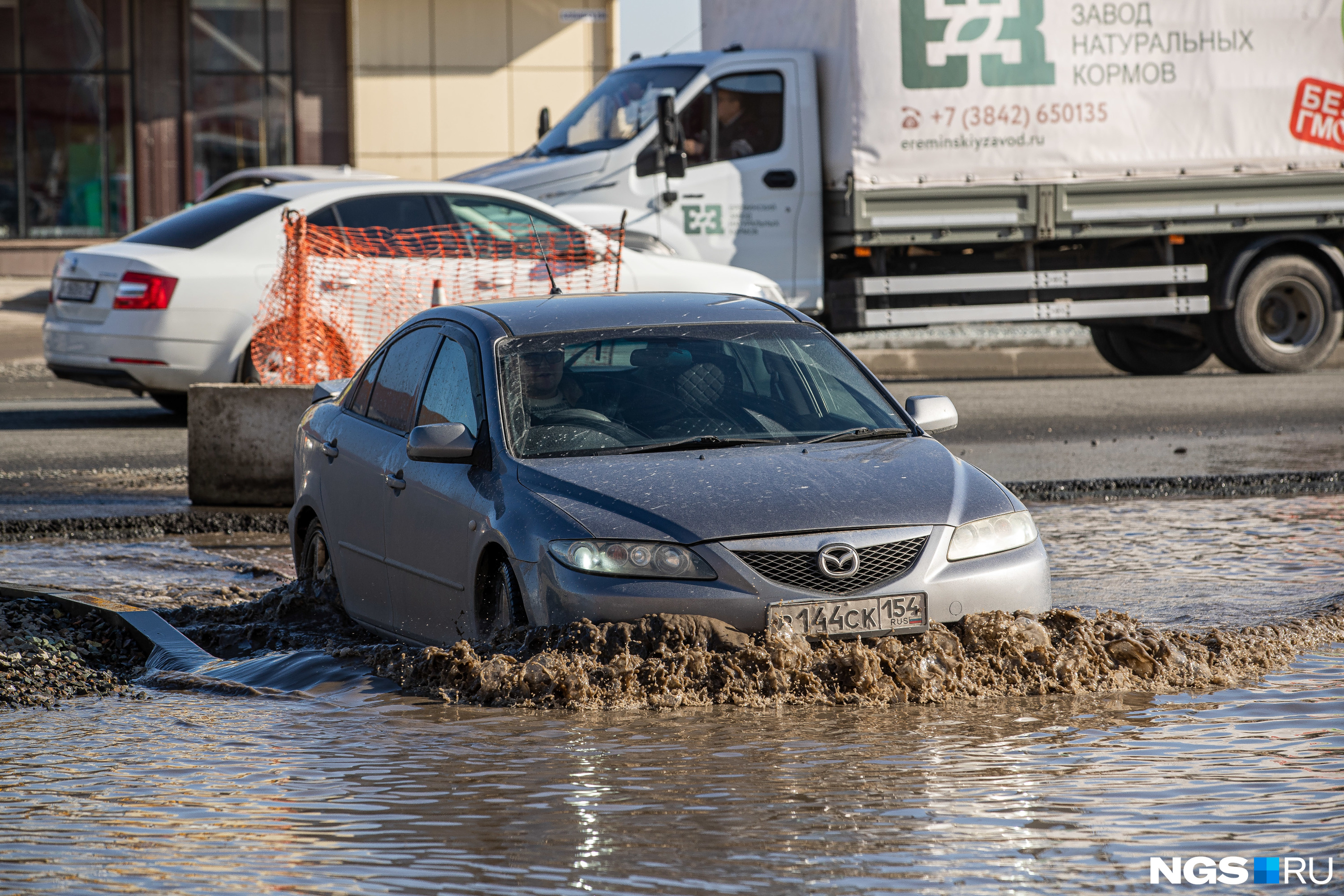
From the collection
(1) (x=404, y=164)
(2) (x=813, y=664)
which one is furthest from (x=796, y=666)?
(1) (x=404, y=164)

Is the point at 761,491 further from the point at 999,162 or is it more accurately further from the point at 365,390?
the point at 999,162

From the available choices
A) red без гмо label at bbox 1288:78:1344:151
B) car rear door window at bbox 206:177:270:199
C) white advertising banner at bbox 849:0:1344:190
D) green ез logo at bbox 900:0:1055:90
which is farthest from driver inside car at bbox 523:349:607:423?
car rear door window at bbox 206:177:270:199

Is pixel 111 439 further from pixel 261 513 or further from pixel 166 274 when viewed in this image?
pixel 261 513

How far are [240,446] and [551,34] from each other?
19.3 meters

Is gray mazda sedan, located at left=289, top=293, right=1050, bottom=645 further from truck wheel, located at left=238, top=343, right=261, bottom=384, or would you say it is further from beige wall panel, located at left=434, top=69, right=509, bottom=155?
beige wall panel, located at left=434, top=69, right=509, bottom=155

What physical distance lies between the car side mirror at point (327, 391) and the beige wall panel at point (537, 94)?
20.7 meters

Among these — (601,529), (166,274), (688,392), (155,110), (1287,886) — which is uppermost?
(155,110)

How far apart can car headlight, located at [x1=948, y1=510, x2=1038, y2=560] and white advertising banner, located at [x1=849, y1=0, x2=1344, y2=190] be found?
35.9 ft

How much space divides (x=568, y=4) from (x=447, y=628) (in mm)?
23557

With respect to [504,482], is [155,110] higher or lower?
higher

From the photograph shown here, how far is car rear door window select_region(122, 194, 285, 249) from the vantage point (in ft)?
43.2

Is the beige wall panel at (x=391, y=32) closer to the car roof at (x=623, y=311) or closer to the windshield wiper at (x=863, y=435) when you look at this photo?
the car roof at (x=623, y=311)

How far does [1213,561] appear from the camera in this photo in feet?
26.6

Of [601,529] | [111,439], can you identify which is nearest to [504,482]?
[601,529]
